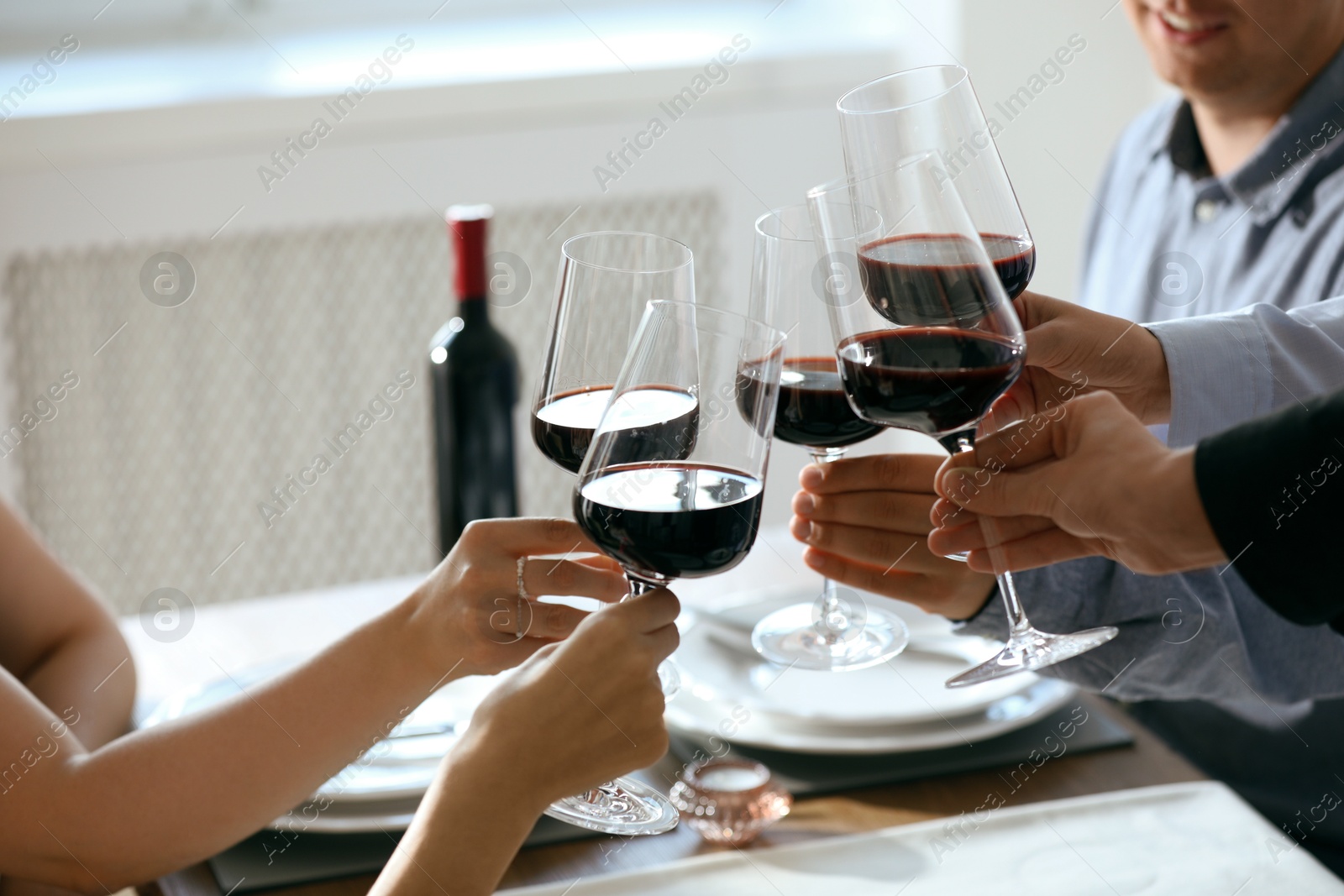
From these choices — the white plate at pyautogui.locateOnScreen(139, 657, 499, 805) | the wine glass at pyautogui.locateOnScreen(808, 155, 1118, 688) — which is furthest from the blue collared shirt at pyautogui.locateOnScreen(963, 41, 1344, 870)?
the white plate at pyautogui.locateOnScreen(139, 657, 499, 805)

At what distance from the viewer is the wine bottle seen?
1.36 meters

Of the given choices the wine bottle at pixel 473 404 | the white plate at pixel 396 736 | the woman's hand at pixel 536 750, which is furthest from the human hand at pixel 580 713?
the wine bottle at pixel 473 404

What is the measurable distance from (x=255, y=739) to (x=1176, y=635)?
828 mm

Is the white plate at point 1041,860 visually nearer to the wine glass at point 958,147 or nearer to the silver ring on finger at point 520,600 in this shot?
the silver ring on finger at point 520,600

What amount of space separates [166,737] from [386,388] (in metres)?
1.67

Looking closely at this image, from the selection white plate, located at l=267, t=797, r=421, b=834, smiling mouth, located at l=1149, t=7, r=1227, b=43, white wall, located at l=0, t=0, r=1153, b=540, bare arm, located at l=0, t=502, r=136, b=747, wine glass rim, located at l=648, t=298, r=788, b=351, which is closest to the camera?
wine glass rim, located at l=648, t=298, r=788, b=351

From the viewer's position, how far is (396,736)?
3.67ft

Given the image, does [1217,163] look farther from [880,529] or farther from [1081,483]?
[1081,483]

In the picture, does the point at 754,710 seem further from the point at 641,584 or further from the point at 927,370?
the point at 927,370

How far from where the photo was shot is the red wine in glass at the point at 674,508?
2.65 ft

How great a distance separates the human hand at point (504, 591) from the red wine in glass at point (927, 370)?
0.80 feet

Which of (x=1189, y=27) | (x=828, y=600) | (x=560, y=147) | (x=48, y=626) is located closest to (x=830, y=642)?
(x=828, y=600)

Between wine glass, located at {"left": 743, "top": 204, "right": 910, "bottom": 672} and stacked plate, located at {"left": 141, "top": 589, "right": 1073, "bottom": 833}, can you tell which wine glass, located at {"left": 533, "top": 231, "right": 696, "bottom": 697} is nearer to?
wine glass, located at {"left": 743, "top": 204, "right": 910, "bottom": 672}

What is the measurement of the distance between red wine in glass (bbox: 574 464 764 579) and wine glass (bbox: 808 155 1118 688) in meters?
0.13
